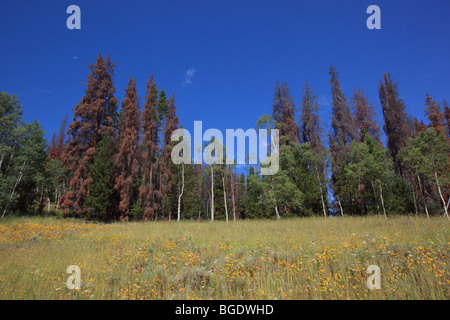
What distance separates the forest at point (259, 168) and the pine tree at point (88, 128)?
0.37 ft

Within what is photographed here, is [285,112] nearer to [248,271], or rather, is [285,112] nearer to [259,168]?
[259,168]

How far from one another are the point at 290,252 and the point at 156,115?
27204mm

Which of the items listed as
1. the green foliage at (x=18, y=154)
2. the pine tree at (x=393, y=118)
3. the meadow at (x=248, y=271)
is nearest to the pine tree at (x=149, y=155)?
the green foliage at (x=18, y=154)

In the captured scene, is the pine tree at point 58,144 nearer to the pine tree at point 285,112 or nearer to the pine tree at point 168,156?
the pine tree at point 168,156

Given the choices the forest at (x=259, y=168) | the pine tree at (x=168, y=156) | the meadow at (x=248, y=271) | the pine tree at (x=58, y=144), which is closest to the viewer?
the meadow at (x=248, y=271)

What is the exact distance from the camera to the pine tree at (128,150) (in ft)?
81.1

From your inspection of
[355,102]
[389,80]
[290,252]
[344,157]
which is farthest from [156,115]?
[389,80]

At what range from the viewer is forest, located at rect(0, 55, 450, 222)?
2038 cm

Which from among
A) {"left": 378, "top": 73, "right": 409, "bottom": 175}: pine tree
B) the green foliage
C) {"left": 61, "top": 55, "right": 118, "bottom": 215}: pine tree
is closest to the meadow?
{"left": 61, "top": 55, "right": 118, "bottom": 215}: pine tree

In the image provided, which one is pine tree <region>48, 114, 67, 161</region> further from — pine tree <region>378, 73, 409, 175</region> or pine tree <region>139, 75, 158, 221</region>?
pine tree <region>378, 73, 409, 175</region>

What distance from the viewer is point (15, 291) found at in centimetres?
464

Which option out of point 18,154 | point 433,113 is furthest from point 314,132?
point 18,154
